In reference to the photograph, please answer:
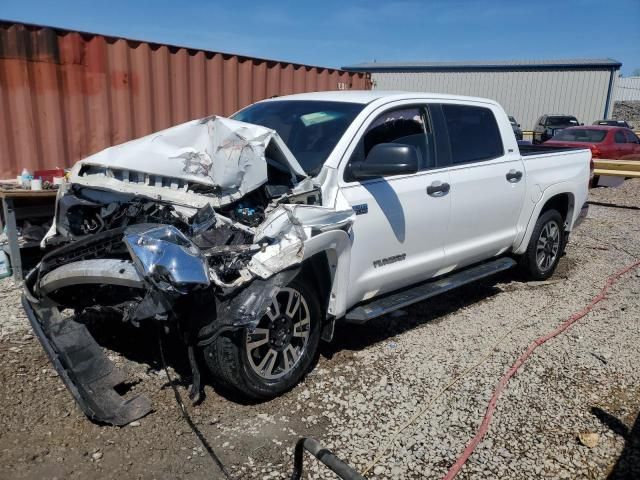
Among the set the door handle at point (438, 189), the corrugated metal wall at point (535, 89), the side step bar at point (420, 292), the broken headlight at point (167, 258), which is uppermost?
the corrugated metal wall at point (535, 89)

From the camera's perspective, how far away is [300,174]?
348 centimetres

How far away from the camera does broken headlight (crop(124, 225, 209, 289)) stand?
261cm

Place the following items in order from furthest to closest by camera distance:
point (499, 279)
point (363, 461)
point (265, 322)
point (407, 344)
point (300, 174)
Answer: point (499, 279), point (407, 344), point (300, 174), point (265, 322), point (363, 461)

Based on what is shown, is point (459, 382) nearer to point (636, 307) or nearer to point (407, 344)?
point (407, 344)

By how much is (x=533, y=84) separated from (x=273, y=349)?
111 ft

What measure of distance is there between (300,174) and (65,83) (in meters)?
4.22

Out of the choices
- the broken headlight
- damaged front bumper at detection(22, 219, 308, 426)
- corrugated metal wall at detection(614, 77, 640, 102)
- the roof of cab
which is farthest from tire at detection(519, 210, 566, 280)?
corrugated metal wall at detection(614, 77, 640, 102)

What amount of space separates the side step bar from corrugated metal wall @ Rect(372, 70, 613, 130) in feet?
101

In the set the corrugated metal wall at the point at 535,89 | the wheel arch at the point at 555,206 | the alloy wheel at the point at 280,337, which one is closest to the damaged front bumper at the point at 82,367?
the alloy wheel at the point at 280,337

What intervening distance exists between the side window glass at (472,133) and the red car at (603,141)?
10.8 meters

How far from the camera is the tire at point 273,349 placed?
9.93ft

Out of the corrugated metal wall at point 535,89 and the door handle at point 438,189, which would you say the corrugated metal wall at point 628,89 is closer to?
the corrugated metal wall at point 535,89

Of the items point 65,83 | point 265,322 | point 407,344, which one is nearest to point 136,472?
point 265,322

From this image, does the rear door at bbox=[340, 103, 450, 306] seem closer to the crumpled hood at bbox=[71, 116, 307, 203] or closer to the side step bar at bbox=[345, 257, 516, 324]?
the side step bar at bbox=[345, 257, 516, 324]
